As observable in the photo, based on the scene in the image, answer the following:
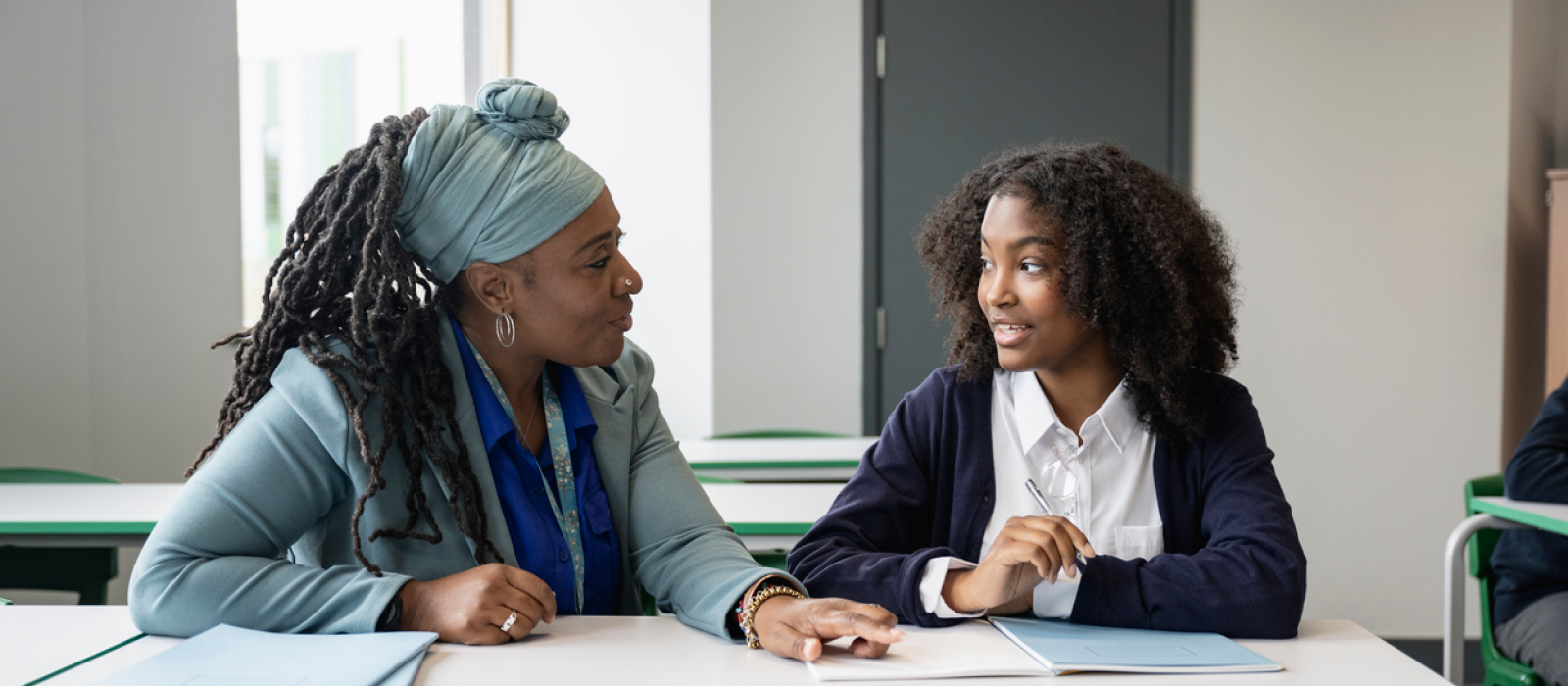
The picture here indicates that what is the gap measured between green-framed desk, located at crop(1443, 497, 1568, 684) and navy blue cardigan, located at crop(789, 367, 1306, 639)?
1.17 meters

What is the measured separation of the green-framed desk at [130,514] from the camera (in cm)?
221

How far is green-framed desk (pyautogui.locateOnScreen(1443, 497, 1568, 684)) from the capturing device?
7.44 ft

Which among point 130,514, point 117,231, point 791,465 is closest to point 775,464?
point 791,465

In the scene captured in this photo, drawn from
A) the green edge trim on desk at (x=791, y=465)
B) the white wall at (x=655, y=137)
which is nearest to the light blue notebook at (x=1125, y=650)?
the green edge trim on desk at (x=791, y=465)

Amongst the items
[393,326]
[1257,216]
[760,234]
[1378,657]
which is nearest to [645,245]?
[760,234]

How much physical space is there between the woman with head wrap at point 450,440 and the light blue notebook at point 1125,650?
190 mm

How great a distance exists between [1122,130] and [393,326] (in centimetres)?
310

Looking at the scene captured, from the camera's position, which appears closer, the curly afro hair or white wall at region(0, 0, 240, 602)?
→ the curly afro hair

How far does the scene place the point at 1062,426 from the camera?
152 cm

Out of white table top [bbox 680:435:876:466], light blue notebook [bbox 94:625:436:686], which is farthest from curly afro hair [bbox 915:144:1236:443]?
Answer: white table top [bbox 680:435:876:466]

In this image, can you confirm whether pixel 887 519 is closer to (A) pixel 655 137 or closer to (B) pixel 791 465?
(B) pixel 791 465

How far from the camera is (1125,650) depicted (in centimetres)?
117

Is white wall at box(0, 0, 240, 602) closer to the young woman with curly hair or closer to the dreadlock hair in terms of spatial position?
the dreadlock hair

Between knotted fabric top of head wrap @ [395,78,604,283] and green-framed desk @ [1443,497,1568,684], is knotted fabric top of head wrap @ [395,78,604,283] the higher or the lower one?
the higher one
